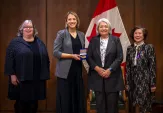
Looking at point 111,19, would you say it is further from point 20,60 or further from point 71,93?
point 20,60

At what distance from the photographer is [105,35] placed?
3.06 metres

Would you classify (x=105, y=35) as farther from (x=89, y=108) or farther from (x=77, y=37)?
(x=89, y=108)

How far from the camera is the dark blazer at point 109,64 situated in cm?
297

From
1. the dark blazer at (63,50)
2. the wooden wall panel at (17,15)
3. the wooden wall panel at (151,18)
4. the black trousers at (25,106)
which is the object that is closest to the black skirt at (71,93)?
the dark blazer at (63,50)

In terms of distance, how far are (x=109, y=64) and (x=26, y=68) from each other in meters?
1.02

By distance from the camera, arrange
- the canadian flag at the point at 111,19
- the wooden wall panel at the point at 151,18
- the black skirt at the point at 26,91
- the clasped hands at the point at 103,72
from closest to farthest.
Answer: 1. the clasped hands at the point at 103,72
2. the black skirt at the point at 26,91
3. the canadian flag at the point at 111,19
4. the wooden wall panel at the point at 151,18

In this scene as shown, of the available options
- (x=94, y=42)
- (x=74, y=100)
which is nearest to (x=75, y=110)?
(x=74, y=100)

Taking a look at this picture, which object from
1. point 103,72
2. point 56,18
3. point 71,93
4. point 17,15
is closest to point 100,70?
point 103,72

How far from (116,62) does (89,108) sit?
103 centimetres

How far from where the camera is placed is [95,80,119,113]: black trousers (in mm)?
2986

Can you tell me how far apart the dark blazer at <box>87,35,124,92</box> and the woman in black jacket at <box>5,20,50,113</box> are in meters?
0.64

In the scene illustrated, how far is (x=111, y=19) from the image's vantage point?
13.1 feet

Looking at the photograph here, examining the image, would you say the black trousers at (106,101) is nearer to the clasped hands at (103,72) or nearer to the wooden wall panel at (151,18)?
the clasped hands at (103,72)

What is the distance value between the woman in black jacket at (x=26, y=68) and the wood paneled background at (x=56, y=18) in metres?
1.03
